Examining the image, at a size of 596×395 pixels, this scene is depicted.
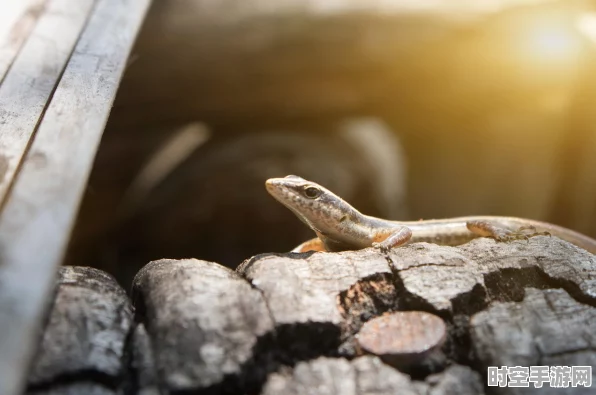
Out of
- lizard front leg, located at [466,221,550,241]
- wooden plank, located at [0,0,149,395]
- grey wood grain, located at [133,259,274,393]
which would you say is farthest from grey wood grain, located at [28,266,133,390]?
lizard front leg, located at [466,221,550,241]

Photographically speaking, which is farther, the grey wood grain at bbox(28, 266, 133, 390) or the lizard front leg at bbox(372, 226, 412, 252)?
the lizard front leg at bbox(372, 226, 412, 252)

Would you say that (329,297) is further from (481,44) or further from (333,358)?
(481,44)

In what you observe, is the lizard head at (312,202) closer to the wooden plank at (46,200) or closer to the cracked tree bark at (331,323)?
the cracked tree bark at (331,323)

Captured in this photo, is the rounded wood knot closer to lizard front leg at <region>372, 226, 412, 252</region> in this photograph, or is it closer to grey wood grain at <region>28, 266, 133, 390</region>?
lizard front leg at <region>372, 226, 412, 252</region>

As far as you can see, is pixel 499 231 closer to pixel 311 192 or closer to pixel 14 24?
pixel 311 192

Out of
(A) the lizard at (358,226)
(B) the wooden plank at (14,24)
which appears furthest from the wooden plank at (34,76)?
(A) the lizard at (358,226)
